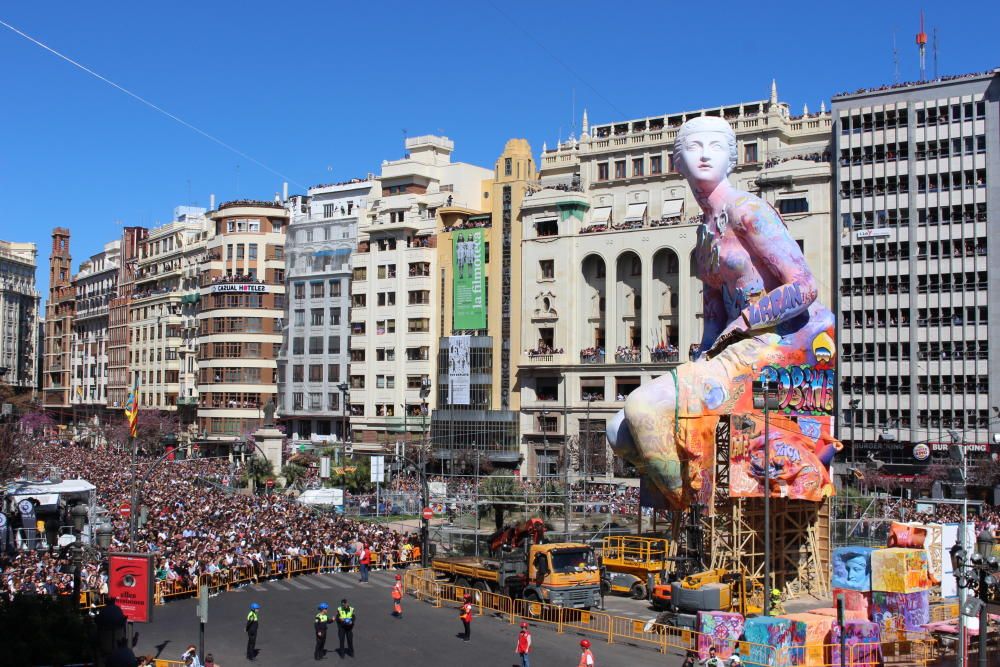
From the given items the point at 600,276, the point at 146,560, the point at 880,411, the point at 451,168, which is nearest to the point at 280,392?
the point at 451,168

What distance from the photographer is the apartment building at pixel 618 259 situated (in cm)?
7544

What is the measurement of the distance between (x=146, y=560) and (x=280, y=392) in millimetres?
72554

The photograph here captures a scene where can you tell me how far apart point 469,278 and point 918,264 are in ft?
95.6

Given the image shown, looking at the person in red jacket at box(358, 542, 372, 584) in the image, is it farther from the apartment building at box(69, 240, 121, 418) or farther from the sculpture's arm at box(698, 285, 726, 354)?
the apartment building at box(69, 240, 121, 418)

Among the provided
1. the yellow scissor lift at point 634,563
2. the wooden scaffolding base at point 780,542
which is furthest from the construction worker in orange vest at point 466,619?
the wooden scaffolding base at point 780,542

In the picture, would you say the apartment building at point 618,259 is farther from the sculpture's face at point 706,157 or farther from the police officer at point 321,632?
the police officer at point 321,632

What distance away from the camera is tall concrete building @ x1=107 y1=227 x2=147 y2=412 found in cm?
11956

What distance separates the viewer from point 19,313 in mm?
156125

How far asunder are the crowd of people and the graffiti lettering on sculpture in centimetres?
1510

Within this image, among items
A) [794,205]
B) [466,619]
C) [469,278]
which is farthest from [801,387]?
[469,278]

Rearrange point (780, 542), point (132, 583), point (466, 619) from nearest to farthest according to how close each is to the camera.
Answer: point (132, 583) < point (466, 619) < point (780, 542)

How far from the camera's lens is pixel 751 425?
34.4 m

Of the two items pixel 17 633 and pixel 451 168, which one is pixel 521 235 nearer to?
pixel 451 168

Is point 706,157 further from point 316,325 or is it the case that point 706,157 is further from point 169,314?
point 169,314
